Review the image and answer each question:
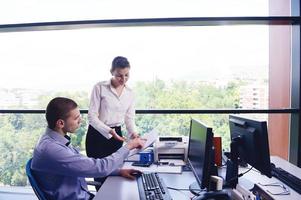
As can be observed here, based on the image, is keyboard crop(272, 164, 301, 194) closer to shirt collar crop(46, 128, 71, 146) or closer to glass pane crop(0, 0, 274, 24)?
shirt collar crop(46, 128, 71, 146)

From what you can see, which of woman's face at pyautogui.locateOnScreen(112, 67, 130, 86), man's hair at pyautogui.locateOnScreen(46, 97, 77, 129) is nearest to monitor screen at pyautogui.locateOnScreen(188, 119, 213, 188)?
man's hair at pyautogui.locateOnScreen(46, 97, 77, 129)

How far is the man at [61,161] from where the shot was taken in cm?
139

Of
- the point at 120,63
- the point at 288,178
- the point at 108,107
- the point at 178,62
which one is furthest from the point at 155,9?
the point at 288,178

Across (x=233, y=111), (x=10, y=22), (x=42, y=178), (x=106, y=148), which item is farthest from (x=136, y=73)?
(x=42, y=178)

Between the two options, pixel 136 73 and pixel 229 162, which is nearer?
pixel 229 162

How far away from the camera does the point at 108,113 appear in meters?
2.55

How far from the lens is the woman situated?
8.16 feet

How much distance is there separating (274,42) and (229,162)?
84.8 inches

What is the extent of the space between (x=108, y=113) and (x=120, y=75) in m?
0.40

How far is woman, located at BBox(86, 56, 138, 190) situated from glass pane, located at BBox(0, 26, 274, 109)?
561 millimetres

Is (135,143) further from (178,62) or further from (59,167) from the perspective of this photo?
(178,62)

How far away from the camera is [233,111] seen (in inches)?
122

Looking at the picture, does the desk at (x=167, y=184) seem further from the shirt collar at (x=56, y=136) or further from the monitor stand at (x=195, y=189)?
the shirt collar at (x=56, y=136)

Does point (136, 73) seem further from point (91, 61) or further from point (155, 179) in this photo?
point (155, 179)
